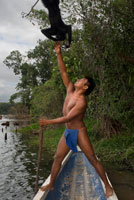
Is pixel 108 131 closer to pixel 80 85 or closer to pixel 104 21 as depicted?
pixel 104 21

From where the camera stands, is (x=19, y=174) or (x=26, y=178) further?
(x=19, y=174)

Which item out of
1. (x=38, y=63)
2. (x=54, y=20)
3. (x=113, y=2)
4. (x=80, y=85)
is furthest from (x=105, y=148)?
(x=38, y=63)

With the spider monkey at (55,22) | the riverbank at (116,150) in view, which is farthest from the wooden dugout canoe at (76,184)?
the riverbank at (116,150)

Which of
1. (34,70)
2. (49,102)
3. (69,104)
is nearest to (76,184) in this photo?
(69,104)

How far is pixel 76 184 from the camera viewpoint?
4.29 m

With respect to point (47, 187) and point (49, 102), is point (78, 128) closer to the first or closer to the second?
point (47, 187)

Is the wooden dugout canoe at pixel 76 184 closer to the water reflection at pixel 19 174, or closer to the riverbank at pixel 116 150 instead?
the water reflection at pixel 19 174

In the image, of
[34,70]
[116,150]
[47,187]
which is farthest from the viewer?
[34,70]

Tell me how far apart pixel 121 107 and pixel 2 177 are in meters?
4.05

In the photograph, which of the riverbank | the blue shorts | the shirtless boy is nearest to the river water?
the riverbank

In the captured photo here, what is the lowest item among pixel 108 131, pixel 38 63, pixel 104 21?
pixel 108 131

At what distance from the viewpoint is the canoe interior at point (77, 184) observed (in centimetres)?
370

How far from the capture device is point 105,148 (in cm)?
877

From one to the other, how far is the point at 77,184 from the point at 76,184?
A: 20 mm
